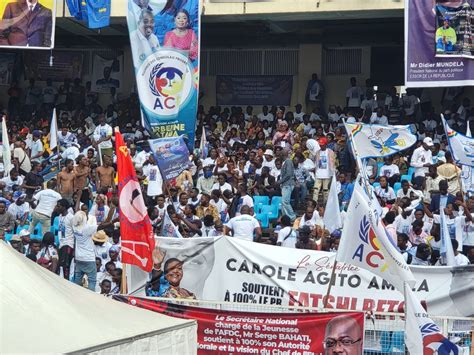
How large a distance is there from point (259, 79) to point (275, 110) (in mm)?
3035

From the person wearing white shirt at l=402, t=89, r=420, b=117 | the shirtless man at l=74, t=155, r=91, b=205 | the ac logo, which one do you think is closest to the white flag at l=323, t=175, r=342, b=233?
the ac logo

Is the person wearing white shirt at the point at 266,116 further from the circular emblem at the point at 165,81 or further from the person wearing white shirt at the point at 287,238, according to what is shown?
the person wearing white shirt at the point at 287,238

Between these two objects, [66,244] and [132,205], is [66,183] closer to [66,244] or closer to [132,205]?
[66,244]

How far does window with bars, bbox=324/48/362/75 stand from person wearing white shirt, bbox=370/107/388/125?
13.6 ft

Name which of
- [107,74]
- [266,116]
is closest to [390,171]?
[266,116]

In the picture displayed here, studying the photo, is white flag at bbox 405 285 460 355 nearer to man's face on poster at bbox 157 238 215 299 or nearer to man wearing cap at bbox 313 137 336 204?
man's face on poster at bbox 157 238 215 299

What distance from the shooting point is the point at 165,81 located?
20.9m

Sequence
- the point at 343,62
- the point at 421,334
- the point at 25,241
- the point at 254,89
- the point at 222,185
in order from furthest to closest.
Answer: the point at 254,89 < the point at 343,62 < the point at 222,185 < the point at 25,241 < the point at 421,334

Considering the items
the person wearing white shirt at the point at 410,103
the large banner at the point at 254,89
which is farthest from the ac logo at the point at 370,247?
the large banner at the point at 254,89

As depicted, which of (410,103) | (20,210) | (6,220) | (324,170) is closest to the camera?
(6,220)

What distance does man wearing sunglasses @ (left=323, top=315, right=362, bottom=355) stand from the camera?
10.7m

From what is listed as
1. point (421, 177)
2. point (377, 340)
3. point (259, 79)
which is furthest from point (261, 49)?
point (377, 340)

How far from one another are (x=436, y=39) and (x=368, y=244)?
11.4 meters

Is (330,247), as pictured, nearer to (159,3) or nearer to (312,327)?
(312,327)
